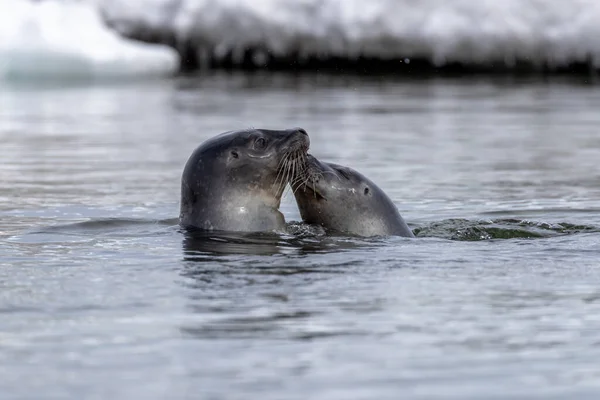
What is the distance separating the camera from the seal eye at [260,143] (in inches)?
309

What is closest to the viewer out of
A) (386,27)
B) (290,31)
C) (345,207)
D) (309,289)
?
(309,289)

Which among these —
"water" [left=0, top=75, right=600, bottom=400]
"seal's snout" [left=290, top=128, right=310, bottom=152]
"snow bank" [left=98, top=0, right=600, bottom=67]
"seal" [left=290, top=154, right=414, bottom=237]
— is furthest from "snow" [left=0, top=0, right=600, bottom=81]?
"seal's snout" [left=290, top=128, right=310, bottom=152]

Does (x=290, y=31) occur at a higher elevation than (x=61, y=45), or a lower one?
higher

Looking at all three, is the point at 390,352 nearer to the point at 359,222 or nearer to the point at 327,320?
the point at 327,320

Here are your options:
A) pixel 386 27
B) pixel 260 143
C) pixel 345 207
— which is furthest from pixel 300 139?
pixel 386 27

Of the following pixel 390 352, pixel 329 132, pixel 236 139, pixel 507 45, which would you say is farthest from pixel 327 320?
pixel 507 45

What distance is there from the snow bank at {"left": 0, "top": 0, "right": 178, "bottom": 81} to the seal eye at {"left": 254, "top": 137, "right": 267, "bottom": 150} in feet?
71.9

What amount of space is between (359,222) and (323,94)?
19382 mm

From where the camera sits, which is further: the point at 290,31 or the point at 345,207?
the point at 290,31

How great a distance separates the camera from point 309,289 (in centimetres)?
604

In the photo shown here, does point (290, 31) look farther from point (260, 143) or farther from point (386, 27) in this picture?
point (260, 143)

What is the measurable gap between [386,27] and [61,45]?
23.8 ft

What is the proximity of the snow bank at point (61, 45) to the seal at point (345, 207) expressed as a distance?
71.7 ft

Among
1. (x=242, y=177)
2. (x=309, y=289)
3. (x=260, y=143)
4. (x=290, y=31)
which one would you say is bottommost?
(x=309, y=289)
